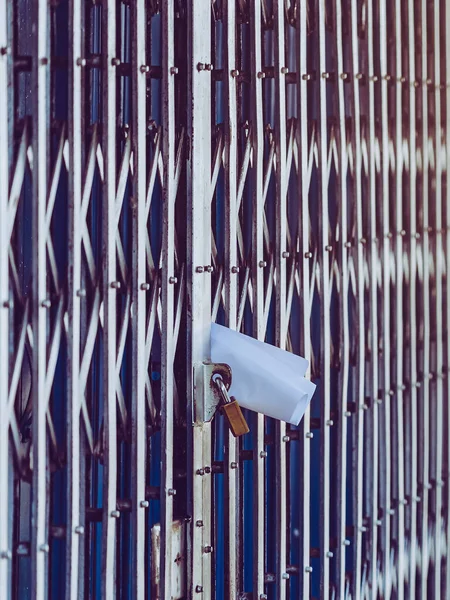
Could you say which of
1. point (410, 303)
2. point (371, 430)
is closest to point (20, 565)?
point (371, 430)

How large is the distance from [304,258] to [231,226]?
0.19m

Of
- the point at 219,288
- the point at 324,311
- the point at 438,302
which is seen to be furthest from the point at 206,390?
the point at 438,302

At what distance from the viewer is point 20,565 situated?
4.66 ft

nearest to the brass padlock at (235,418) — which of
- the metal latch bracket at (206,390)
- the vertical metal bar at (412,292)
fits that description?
the metal latch bracket at (206,390)

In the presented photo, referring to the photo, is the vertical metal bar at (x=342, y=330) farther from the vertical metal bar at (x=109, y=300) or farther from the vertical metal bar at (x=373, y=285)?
the vertical metal bar at (x=109, y=300)

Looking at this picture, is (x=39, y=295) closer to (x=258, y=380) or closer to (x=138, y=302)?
(x=138, y=302)

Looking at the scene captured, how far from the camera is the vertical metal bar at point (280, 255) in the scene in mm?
1562

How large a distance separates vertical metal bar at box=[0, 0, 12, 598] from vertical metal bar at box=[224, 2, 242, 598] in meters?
0.45

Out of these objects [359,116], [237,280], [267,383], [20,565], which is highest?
[359,116]

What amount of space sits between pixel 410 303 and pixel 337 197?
0.33m

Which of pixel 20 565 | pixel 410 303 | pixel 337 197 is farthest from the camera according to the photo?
pixel 410 303

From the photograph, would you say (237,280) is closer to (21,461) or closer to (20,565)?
(21,461)

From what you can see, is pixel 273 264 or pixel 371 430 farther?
pixel 371 430

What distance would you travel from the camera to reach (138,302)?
55.4 inches
